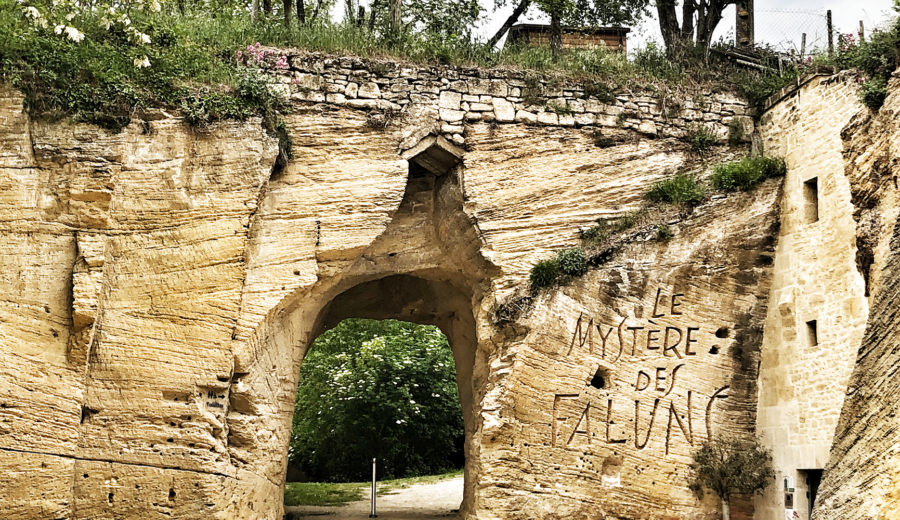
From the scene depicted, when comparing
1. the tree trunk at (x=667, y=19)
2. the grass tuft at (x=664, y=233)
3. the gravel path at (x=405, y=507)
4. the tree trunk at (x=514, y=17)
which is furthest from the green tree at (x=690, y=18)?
the gravel path at (x=405, y=507)

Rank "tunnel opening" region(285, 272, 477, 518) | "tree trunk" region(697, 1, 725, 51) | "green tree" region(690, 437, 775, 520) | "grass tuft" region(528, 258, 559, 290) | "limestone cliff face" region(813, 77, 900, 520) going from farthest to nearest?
"tunnel opening" region(285, 272, 477, 518) → "tree trunk" region(697, 1, 725, 51) → "grass tuft" region(528, 258, 559, 290) → "green tree" region(690, 437, 775, 520) → "limestone cliff face" region(813, 77, 900, 520)

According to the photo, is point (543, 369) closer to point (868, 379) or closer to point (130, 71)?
point (130, 71)

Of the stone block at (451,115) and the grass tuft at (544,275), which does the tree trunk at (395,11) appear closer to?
the stone block at (451,115)

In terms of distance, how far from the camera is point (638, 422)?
1180 centimetres

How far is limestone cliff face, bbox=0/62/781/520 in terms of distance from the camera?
34.5 ft

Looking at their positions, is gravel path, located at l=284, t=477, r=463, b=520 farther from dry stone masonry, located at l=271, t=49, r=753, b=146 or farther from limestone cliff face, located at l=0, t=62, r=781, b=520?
dry stone masonry, located at l=271, t=49, r=753, b=146

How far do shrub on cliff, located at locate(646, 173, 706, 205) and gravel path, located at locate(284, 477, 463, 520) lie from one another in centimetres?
597

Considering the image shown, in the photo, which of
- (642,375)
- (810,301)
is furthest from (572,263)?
(810,301)

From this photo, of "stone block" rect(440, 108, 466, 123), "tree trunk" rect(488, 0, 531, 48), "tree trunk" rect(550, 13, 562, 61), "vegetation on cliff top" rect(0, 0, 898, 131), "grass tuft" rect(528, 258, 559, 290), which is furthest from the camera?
"tree trunk" rect(488, 0, 531, 48)

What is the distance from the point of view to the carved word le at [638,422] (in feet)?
38.4

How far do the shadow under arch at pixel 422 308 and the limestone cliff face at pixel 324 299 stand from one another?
117 centimetres

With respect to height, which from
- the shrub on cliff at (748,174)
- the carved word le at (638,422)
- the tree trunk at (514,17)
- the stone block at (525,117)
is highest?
the tree trunk at (514,17)

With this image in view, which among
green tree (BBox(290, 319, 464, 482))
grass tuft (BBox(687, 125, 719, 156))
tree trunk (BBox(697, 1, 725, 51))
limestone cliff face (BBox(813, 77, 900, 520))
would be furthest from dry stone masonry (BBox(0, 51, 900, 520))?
green tree (BBox(290, 319, 464, 482))

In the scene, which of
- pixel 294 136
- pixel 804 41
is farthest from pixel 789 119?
pixel 294 136
